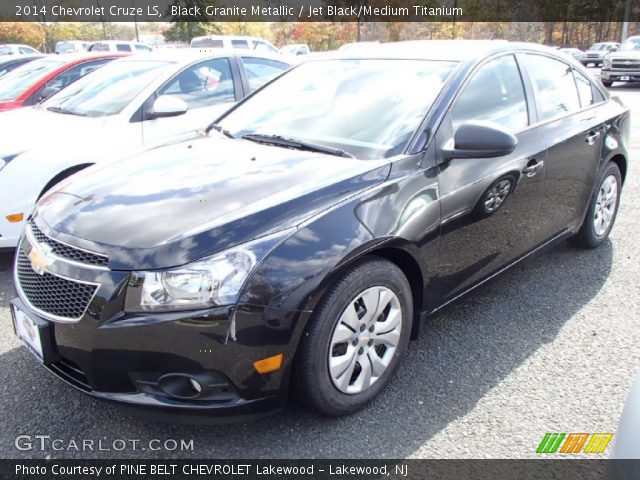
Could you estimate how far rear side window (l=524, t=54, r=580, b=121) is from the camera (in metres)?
3.63

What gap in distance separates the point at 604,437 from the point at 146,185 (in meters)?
2.39

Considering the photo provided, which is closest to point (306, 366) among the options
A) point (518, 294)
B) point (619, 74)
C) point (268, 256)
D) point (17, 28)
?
point (268, 256)

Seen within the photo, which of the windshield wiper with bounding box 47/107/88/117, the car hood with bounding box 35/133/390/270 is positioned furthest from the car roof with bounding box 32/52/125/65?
the car hood with bounding box 35/133/390/270

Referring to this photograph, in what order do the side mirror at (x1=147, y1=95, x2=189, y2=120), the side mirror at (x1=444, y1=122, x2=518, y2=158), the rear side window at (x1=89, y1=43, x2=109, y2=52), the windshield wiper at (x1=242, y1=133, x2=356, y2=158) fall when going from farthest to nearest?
the rear side window at (x1=89, y1=43, x2=109, y2=52)
the side mirror at (x1=147, y1=95, x2=189, y2=120)
the windshield wiper at (x1=242, y1=133, x2=356, y2=158)
the side mirror at (x1=444, y1=122, x2=518, y2=158)

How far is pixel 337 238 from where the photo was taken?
2.31m

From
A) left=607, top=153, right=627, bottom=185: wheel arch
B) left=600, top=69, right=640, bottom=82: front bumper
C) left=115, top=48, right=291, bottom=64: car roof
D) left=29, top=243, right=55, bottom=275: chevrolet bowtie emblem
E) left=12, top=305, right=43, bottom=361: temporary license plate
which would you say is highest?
left=115, top=48, right=291, bottom=64: car roof

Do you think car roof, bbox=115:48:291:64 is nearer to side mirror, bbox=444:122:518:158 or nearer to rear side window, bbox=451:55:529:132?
rear side window, bbox=451:55:529:132

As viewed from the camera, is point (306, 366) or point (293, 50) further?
point (293, 50)

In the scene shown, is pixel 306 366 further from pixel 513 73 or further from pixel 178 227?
pixel 513 73

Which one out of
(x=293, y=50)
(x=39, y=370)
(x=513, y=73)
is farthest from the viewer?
(x=293, y=50)

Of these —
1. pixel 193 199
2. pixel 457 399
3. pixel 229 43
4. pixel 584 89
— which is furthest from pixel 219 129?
pixel 229 43

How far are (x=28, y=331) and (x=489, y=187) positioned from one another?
2402 mm

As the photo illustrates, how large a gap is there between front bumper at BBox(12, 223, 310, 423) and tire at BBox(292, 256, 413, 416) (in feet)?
0.31

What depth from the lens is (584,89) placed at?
4.20 metres
